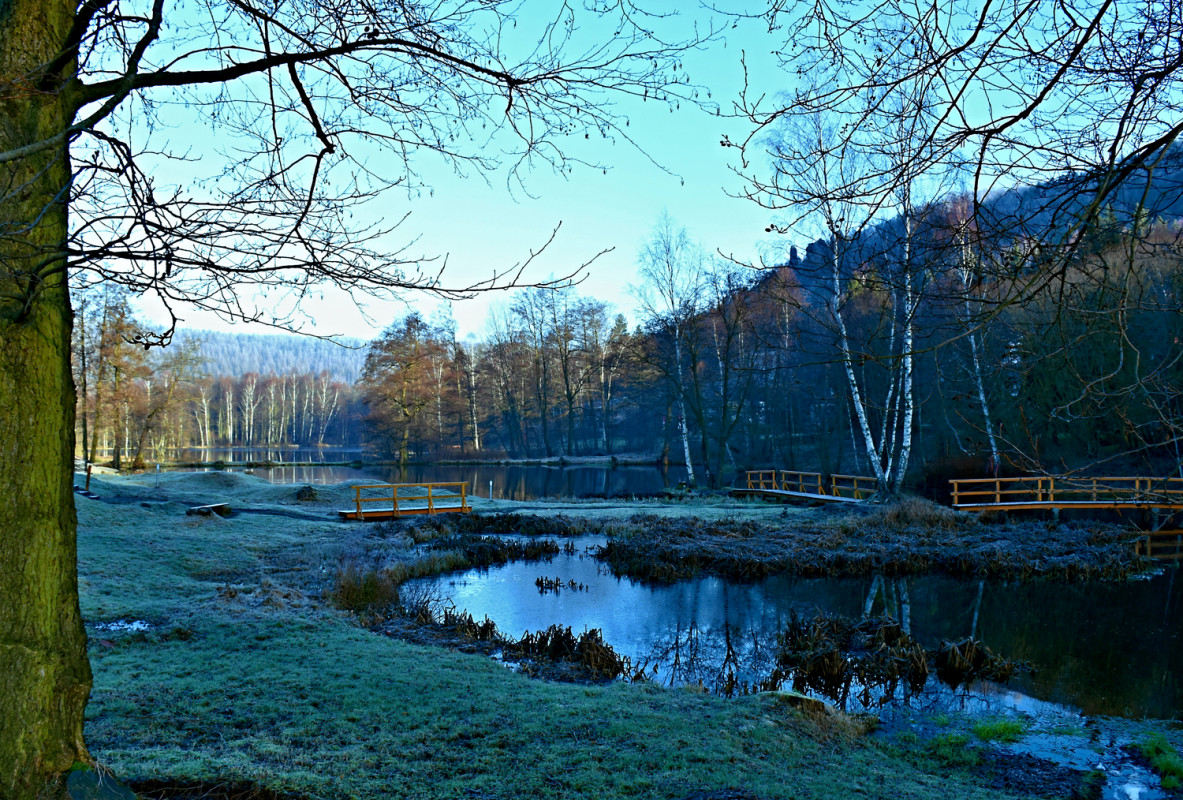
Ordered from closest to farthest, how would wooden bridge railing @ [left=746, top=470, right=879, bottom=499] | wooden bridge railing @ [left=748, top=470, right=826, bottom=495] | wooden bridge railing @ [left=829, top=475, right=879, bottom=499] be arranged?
wooden bridge railing @ [left=829, top=475, right=879, bottom=499] < wooden bridge railing @ [left=746, top=470, right=879, bottom=499] < wooden bridge railing @ [left=748, top=470, right=826, bottom=495]

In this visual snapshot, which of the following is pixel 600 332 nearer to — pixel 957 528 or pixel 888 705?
pixel 957 528

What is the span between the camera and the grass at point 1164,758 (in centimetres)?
498

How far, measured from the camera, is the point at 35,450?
255 centimetres

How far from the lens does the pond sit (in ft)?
23.5

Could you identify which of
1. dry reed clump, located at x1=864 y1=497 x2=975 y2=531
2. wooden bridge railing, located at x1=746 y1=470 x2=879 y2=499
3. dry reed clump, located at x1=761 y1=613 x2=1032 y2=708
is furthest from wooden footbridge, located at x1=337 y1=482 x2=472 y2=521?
dry reed clump, located at x1=761 y1=613 x2=1032 y2=708

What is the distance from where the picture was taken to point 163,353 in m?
39.3

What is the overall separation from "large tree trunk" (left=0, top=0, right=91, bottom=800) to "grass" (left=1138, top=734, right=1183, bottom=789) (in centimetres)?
654

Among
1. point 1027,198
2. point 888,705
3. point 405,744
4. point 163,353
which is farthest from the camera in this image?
point 163,353

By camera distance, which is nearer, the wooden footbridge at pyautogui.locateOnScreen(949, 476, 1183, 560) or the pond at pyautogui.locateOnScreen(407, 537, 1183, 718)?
the pond at pyautogui.locateOnScreen(407, 537, 1183, 718)

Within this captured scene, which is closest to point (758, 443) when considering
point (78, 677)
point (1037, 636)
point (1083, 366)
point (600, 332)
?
point (600, 332)

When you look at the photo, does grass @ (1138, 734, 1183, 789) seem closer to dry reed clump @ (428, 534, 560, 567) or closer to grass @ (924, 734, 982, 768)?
grass @ (924, 734, 982, 768)

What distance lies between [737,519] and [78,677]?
1665cm

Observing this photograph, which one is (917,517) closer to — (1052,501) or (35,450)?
(1052,501)

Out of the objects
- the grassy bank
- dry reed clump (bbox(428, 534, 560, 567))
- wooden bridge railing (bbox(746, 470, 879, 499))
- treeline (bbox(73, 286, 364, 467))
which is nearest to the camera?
the grassy bank
